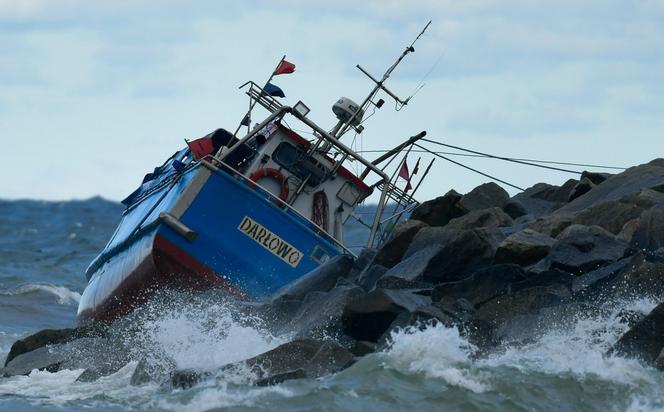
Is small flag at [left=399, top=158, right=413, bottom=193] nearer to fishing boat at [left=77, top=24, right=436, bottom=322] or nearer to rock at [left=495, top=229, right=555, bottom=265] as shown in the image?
fishing boat at [left=77, top=24, right=436, bottom=322]

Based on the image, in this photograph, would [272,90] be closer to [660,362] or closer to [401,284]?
[401,284]

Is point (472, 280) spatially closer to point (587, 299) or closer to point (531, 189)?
point (587, 299)

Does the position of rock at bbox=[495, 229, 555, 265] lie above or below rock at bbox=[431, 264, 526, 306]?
above

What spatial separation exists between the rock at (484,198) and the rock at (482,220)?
133 centimetres

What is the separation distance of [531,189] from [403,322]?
9.27 meters

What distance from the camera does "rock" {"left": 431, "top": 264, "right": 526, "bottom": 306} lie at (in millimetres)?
15539

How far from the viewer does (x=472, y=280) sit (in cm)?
1575

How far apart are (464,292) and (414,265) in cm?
122

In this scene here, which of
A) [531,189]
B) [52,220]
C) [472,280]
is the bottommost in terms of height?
[52,220]

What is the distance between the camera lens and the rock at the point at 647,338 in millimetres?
13664

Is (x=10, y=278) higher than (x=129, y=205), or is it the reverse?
(x=129, y=205)

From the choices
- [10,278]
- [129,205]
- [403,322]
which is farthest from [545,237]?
[10,278]

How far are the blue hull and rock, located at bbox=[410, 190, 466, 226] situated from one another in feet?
5.03

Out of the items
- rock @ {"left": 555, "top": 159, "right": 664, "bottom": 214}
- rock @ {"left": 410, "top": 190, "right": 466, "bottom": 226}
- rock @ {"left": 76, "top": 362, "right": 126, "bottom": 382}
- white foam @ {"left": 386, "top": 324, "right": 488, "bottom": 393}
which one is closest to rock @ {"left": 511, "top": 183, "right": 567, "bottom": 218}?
rock @ {"left": 555, "top": 159, "right": 664, "bottom": 214}
